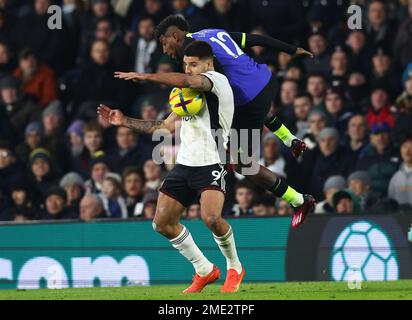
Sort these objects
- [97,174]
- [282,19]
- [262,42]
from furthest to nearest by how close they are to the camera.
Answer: [282,19], [97,174], [262,42]

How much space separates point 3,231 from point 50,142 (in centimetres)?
305

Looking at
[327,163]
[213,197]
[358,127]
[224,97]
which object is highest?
[358,127]

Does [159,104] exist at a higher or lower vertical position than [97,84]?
lower

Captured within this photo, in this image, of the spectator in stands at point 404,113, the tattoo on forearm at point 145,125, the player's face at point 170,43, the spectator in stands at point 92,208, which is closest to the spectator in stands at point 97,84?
the spectator in stands at point 92,208

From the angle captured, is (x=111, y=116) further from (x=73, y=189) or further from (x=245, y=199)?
(x=73, y=189)

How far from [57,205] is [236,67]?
19.7 feet

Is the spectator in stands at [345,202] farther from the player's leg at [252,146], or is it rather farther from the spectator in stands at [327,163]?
the player's leg at [252,146]

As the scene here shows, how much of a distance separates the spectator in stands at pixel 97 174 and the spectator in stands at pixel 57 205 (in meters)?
0.50

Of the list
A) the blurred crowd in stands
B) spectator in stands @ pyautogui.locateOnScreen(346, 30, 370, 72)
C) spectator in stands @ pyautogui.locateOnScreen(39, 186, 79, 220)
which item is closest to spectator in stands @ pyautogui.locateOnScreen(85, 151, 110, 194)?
the blurred crowd in stands

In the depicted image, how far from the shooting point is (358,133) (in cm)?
1667

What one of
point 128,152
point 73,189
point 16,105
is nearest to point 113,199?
point 73,189

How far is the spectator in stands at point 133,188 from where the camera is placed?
17.4 metres

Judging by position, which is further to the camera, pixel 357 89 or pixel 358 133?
pixel 357 89

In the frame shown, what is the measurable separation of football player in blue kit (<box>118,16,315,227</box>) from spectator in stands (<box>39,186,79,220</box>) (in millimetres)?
5353
